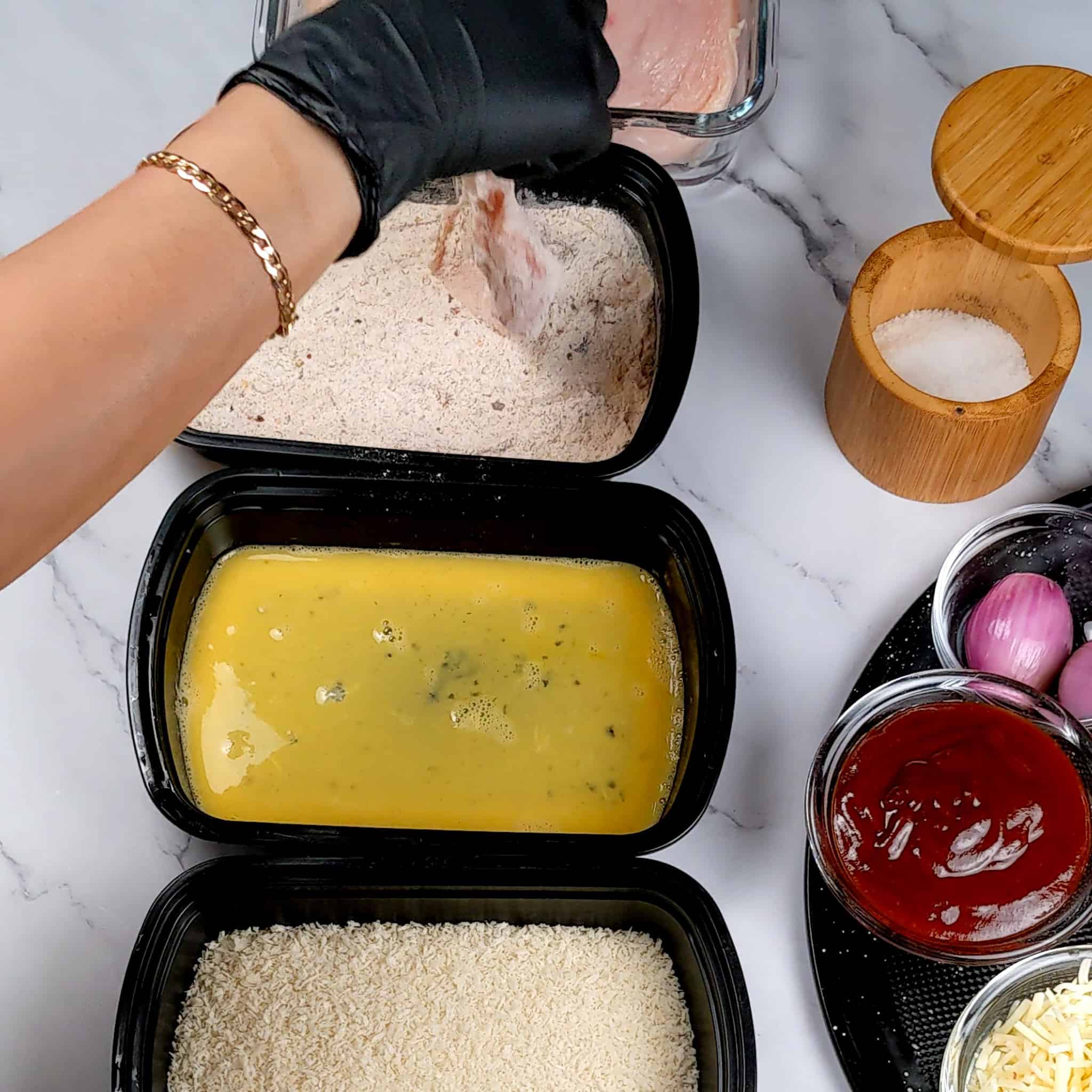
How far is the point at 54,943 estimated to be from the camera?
1025 millimetres

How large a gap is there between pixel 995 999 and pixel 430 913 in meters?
0.44

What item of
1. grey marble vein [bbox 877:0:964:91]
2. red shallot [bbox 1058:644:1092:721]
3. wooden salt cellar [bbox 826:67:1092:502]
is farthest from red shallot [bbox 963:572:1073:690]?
grey marble vein [bbox 877:0:964:91]

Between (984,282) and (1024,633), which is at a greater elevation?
(984,282)

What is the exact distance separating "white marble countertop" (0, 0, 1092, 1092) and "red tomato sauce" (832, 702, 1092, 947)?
135 millimetres

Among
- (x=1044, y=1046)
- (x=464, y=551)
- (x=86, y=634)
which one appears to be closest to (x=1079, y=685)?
(x=1044, y=1046)

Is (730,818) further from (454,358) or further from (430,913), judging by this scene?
(454,358)

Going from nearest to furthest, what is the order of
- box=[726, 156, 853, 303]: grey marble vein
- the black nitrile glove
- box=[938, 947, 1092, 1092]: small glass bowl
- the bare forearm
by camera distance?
the bare forearm → the black nitrile glove → box=[938, 947, 1092, 1092]: small glass bowl → box=[726, 156, 853, 303]: grey marble vein

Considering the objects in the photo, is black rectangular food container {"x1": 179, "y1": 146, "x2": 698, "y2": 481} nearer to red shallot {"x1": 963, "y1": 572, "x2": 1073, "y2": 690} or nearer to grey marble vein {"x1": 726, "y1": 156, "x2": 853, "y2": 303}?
grey marble vein {"x1": 726, "y1": 156, "x2": 853, "y2": 303}

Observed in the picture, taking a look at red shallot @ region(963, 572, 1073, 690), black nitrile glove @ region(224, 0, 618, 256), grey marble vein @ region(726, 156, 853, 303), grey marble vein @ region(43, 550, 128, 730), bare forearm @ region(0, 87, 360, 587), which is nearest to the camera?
bare forearm @ region(0, 87, 360, 587)

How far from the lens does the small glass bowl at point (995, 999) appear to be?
0.88 meters

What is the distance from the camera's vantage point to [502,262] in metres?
1.15

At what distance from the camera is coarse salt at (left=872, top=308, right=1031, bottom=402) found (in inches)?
43.1

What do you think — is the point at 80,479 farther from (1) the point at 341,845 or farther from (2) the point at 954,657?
(2) the point at 954,657

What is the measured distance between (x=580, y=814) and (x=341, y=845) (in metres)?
0.22
